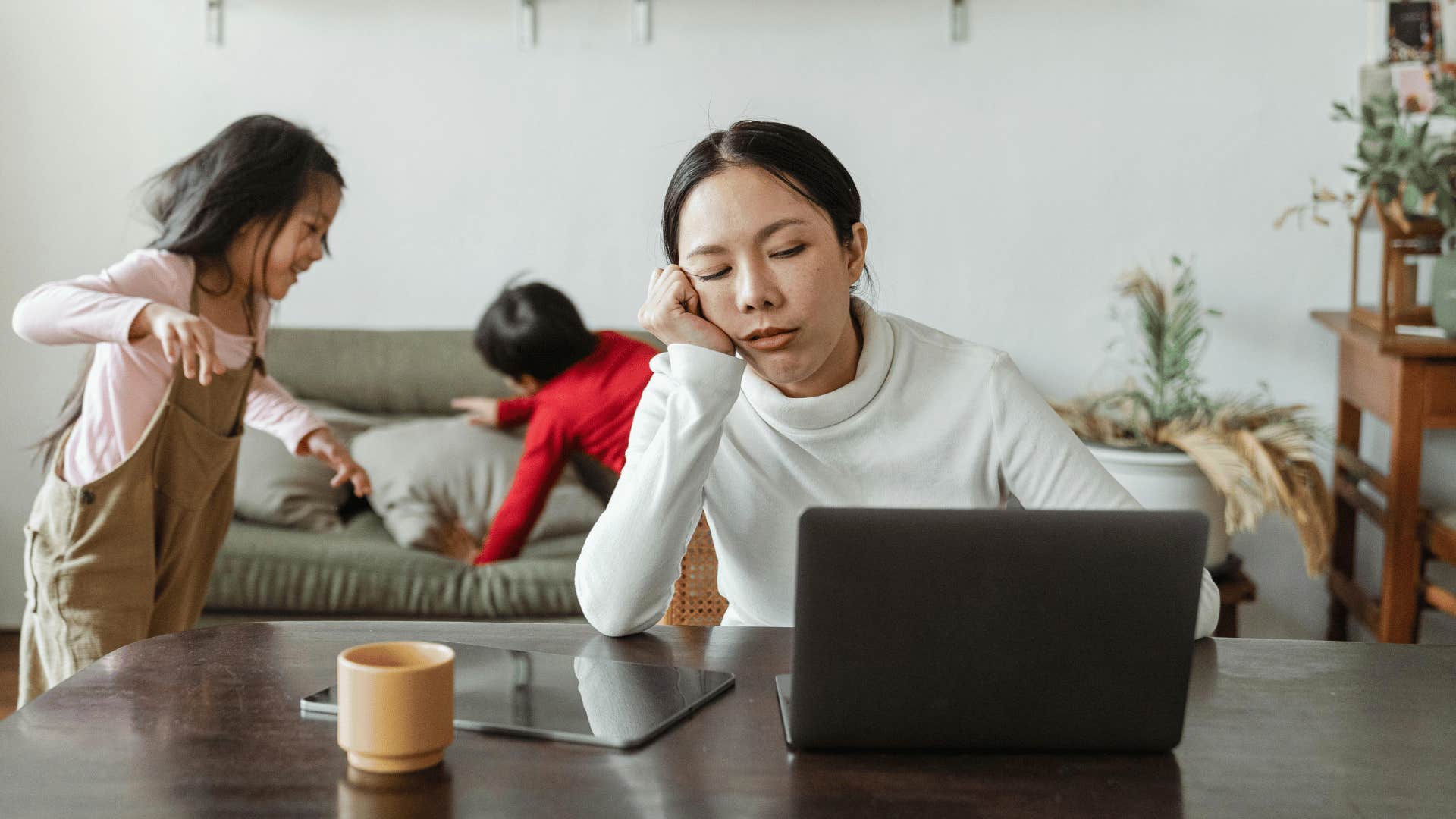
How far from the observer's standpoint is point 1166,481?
2.58 m

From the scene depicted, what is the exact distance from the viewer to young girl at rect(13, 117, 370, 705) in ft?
5.65

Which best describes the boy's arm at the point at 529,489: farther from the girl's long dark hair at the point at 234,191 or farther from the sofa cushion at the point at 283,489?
the girl's long dark hair at the point at 234,191

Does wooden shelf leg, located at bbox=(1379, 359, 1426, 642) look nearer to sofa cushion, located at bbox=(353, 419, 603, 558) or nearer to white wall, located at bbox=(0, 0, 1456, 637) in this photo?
white wall, located at bbox=(0, 0, 1456, 637)

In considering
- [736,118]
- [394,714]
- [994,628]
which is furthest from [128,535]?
[736,118]

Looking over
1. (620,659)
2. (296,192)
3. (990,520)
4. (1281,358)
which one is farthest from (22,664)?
(1281,358)

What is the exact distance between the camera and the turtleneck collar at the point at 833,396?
1283mm

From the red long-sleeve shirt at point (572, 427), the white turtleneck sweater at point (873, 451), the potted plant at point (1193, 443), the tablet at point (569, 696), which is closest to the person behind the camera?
the tablet at point (569, 696)

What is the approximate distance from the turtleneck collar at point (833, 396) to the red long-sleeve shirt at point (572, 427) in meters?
1.11

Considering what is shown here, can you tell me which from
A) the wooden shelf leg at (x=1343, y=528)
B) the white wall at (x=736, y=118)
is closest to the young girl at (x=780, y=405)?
the white wall at (x=736, y=118)

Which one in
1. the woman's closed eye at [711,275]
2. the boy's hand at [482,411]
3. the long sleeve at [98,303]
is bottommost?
the boy's hand at [482,411]

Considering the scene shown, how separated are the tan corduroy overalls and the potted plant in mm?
1645

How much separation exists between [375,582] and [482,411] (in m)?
0.50

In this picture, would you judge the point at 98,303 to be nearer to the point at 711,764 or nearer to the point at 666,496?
the point at 666,496

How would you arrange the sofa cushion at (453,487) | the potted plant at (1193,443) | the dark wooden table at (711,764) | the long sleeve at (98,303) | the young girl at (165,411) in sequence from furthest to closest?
the sofa cushion at (453,487) < the potted plant at (1193,443) < the young girl at (165,411) < the long sleeve at (98,303) < the dark wooden table at (711,764)
